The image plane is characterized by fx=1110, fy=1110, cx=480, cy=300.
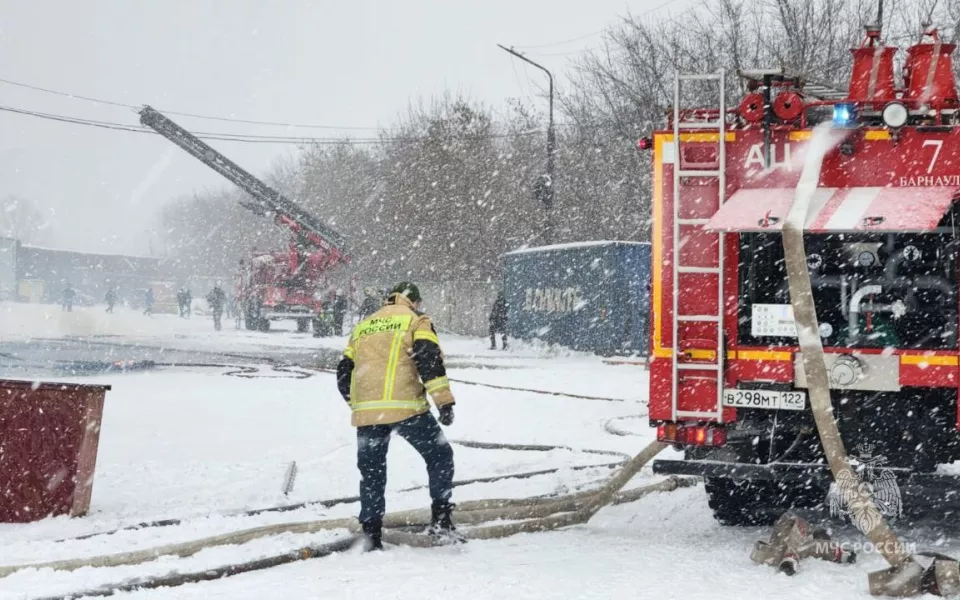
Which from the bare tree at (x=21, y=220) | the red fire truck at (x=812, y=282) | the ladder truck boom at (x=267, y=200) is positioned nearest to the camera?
the red fire truck at (x=812, y=282)

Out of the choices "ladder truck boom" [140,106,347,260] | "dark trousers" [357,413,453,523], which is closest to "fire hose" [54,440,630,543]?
"dark trousers" [357,413,453,523]

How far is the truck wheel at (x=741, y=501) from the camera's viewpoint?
7539 mm

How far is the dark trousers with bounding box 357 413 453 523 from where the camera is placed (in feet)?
22.4

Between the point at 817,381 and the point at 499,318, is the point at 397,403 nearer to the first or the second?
the point at 817,381

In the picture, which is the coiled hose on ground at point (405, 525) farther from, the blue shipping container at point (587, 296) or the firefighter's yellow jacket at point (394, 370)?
the blue shipping container at point (587, 296)

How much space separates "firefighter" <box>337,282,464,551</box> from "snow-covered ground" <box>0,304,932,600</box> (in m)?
0.31

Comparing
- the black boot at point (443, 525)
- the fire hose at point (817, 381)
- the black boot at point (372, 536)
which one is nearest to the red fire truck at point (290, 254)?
the black boot at point (443, 525)

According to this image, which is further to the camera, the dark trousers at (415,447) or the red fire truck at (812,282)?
the dark trousers at (415,447)

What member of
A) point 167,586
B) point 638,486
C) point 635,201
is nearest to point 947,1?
point 635,201

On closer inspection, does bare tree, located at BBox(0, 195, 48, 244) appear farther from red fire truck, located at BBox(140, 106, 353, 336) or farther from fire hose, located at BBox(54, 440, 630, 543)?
fire hose, located at BBox(54, 440, 630, 543)

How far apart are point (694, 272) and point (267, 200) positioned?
3112 cm

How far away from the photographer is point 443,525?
270 inches

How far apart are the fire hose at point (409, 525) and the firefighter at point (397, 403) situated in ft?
0.72

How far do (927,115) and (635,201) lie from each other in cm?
2562
